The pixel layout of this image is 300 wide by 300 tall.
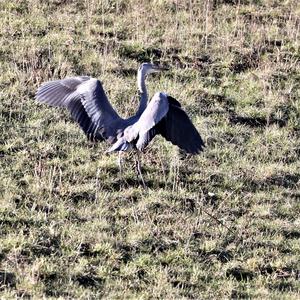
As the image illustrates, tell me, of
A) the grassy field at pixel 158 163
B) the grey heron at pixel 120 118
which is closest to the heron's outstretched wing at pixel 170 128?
the grey heron at pixel 120 118

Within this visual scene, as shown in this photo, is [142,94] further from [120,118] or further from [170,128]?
[170,128]

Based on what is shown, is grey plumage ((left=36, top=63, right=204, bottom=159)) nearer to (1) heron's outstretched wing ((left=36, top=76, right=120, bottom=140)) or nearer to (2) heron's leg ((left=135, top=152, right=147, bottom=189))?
(1) heron's outstretched wing ((left=36, top=76, right=120, bottom=140))

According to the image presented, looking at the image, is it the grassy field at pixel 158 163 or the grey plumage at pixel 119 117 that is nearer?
the grassy field at pixel 158 163

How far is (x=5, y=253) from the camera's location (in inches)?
258

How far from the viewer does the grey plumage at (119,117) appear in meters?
7.40

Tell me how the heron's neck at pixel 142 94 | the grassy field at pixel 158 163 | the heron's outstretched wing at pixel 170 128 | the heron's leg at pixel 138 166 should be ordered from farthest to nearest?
the heron's neck at pixel 142 94
the heron's leg at pixel 138 166
the heron's outstretched wing at pixel 170 128
the grassy field at pixel 158 163

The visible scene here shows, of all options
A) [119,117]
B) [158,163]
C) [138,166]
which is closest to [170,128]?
[138,166]

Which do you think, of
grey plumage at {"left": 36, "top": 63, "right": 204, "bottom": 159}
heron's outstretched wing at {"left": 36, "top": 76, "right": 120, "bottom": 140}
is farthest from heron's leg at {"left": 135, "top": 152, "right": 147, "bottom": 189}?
heron's outstretched wing at {"left": 36, "top": 76, "right": 120, "bottom": 140}

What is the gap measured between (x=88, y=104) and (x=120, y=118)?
Answer: 0.35 m

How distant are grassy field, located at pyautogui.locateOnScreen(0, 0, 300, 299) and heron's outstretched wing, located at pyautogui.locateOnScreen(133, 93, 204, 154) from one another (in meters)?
0.53

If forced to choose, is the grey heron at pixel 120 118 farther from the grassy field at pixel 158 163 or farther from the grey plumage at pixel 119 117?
the grassy field at pixel 158 163

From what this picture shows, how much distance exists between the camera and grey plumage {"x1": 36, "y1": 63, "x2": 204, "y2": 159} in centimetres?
740

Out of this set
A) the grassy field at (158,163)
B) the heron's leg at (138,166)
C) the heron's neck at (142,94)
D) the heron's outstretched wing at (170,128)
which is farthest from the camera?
the heron's neck at (142,94)

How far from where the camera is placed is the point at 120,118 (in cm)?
800
